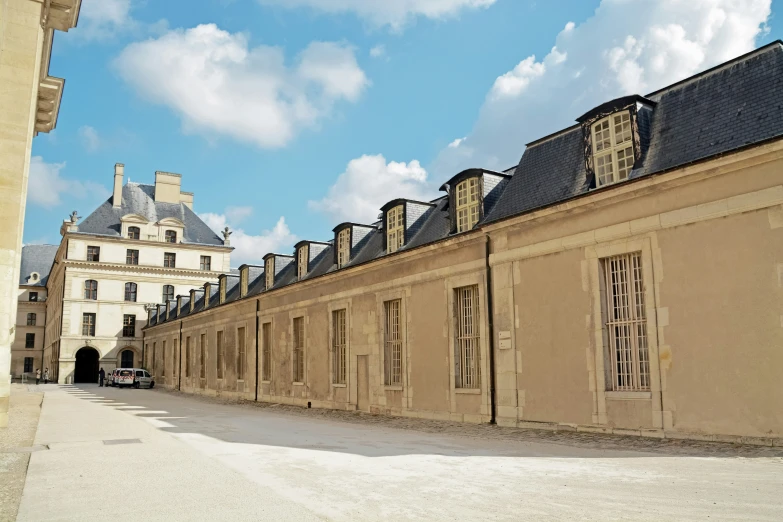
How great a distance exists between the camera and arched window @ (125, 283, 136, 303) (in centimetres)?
5594

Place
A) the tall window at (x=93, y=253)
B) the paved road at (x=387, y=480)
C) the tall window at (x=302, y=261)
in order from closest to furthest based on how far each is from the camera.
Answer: the paved road at (x=387, y=480)
the tall window at (x=302, y=261)
the tall window at (x=93, y=253)

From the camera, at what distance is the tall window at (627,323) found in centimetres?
1216

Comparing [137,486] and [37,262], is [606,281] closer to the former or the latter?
[137,486]

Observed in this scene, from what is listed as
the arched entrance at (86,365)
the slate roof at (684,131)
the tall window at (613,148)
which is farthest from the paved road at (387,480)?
the arched entrance at (86,365)

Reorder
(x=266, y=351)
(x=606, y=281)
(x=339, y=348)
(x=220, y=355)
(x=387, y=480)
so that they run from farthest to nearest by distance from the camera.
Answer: (x=220, y=355), (x=266, y=351), (x=339, y=348), (x=606, y=281), (x=387, y=480)

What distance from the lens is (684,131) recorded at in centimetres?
1224

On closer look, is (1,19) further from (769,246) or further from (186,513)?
(769,246)

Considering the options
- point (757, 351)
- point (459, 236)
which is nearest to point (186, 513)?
point (757, 351)

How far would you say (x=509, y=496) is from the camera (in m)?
6.50

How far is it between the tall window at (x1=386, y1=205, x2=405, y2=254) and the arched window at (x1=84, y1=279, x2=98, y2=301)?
141ft

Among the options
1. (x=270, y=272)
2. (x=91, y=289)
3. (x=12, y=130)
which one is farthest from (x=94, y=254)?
(x=12, y=130)

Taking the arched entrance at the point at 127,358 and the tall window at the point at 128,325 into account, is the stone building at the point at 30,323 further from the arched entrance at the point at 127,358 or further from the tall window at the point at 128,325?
the tall window at the point at 128,325

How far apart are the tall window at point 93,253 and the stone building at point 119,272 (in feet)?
0.27

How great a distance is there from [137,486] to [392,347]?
13.0m
